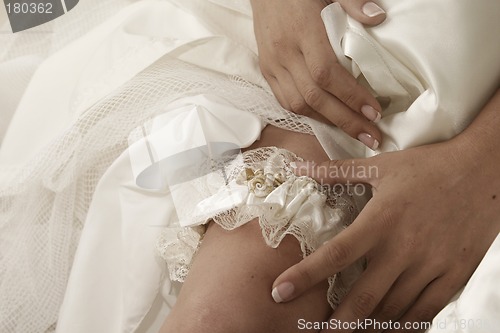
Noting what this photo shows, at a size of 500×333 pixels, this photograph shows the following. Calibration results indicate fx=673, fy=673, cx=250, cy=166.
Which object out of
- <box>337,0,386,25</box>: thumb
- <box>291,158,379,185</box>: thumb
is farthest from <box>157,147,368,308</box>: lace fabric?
<box>337,0,386,25</box>: thumb

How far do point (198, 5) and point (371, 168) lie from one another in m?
0.34

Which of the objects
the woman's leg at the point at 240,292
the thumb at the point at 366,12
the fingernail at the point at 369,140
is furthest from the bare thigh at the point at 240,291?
the thumb at the point at 366,12

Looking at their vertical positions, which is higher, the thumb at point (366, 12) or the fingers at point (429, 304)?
the thumb at point (366, 12)

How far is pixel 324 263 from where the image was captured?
2.11ft

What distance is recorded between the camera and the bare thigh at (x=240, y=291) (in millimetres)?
649

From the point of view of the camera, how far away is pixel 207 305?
655 mm

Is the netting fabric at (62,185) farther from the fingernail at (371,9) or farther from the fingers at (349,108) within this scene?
the fingernail at (371,9)

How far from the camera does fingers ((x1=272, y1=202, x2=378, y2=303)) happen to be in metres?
0.64

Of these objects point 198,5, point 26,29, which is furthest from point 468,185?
point 26,29

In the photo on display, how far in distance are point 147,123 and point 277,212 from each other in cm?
21

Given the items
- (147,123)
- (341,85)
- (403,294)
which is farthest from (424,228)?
(147,123)

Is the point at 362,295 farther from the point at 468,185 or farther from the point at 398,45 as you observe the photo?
the point at 398,45

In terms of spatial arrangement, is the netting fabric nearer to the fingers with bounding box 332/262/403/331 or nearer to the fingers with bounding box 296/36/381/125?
the fingers with bounding box 296/36/381/125

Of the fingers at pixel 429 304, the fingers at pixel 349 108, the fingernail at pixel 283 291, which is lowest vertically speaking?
the fingers at pixel 429 304
